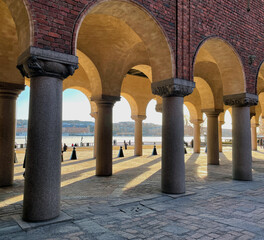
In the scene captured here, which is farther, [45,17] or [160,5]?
[160,5]

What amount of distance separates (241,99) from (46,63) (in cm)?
768

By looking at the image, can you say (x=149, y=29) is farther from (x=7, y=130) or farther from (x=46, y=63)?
(x=7, y=130)

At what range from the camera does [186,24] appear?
7.54 meters

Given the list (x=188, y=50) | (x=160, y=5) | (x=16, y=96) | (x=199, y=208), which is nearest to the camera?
(x=199, y=208)

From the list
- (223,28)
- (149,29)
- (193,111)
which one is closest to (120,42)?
(149,29)

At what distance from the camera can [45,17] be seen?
15.8 feet

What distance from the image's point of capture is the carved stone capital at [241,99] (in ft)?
31.1

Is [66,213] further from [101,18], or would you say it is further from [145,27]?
[101,18]

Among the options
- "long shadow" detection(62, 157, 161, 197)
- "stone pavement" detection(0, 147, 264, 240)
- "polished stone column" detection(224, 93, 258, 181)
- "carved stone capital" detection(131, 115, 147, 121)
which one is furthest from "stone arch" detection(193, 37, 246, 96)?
"carved stone capital" detection(131, 115, 147, 121)

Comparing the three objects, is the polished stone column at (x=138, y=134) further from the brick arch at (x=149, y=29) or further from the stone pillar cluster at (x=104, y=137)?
the brick arch at (x=149, y=29)

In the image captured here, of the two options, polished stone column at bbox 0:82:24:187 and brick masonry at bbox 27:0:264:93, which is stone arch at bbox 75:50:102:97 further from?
brick masonry at bbox 27:0:264:93

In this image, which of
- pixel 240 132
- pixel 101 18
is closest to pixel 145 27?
pixel 101 18

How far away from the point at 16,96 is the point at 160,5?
18.5 ft

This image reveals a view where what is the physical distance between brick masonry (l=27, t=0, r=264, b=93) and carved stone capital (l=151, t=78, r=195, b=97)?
0.79 feet
